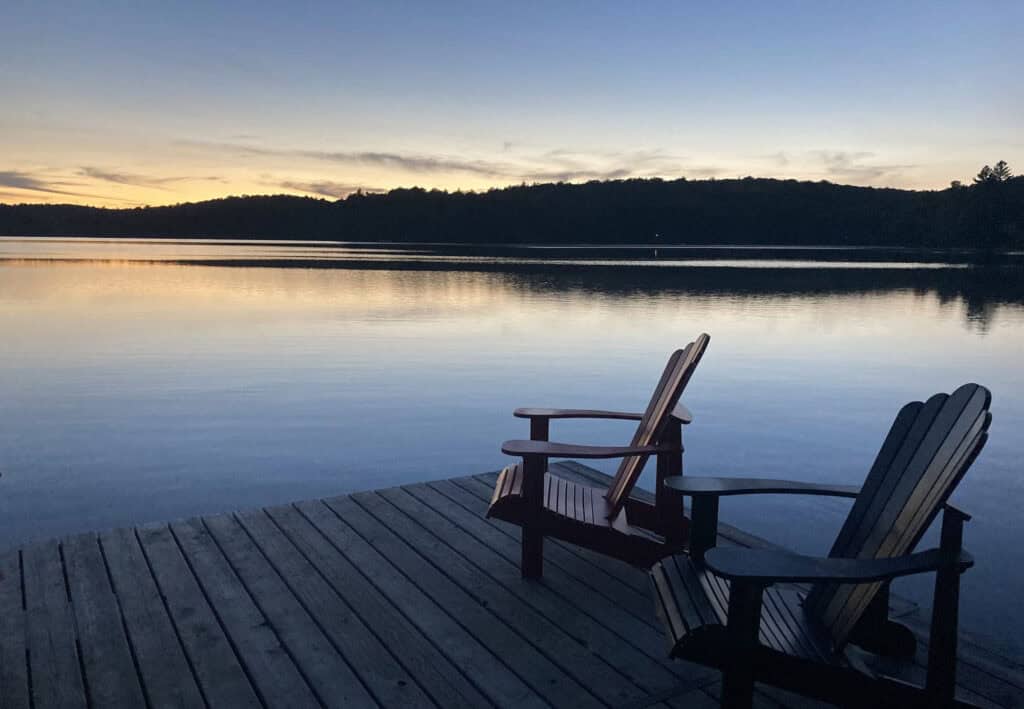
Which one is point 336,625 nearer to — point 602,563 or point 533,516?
point 533,516

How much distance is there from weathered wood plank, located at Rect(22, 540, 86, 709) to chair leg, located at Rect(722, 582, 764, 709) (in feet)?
7.05

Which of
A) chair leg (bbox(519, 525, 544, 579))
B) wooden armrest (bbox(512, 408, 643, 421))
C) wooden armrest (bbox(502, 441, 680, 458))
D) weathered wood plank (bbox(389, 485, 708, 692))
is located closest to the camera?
weathered wood plank (bbox(389, 485, 708, 692))

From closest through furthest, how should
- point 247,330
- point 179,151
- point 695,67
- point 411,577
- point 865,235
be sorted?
point 411,577 → point 247,330 → point 695,67 → point 179,151 → point 865,235

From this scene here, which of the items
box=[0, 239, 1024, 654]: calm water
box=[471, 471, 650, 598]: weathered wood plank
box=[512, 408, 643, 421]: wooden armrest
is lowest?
box=[0, 239, 1024, 654]: calm water

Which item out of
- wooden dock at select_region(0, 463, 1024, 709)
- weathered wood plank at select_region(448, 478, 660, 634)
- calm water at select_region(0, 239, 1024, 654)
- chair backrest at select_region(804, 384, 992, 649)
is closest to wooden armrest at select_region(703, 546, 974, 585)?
chair backrest at select_region(804, 384, 992, 649)


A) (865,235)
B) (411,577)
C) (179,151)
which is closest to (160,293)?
(411,577)

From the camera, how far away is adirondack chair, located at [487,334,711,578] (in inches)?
141

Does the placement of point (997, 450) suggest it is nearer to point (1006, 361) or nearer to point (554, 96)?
point (1006, 361)

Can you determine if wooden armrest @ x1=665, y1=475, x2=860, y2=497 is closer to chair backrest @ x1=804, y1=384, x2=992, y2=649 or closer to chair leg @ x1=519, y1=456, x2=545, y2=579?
chair backrest @ x1=804, y1=384, x2=992, y2=649

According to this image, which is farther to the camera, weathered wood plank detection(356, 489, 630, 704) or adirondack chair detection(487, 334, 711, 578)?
adirondack chair detection(487, 334, 711, 578)

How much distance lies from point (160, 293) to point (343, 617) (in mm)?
Answer: 29506

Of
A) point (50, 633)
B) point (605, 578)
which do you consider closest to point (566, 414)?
point (605, 578)

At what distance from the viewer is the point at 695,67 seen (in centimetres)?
3634

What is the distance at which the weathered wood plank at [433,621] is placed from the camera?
2.68m
